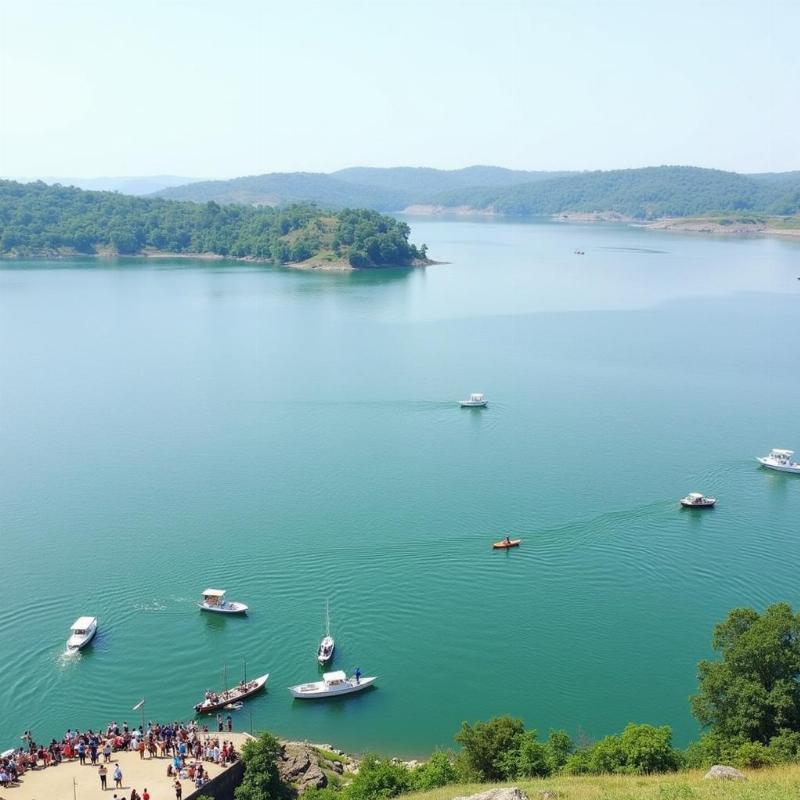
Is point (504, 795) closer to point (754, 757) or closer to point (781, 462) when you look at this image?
point (754, 757)

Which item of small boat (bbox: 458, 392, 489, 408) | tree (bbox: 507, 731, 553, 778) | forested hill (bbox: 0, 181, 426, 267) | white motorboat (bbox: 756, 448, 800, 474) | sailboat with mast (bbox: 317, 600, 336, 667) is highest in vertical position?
forested hill (bbox: 0, 181, 426, 267)

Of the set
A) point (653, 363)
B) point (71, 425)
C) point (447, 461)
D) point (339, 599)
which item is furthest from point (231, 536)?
point (653, 363)

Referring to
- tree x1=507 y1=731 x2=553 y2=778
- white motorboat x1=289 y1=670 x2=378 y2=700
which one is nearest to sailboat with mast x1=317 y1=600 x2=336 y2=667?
white motorboat x1=289 y1=670 x2=378 y2=700

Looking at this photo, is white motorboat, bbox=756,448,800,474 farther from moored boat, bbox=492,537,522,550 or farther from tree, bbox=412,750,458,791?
tree, bbox=412,750,458,791

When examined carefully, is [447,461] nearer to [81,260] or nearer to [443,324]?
[443,324]

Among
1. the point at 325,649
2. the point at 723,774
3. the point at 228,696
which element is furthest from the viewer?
the point at 325,649

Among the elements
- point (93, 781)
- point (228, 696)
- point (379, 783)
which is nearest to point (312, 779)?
point (379, 783)

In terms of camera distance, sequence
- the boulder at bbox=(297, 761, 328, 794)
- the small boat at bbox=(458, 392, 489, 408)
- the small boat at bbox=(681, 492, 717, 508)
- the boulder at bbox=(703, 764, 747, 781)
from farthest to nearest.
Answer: the small boat at bbox=(458, 392, 489, 408)
the small boat at bbox=(681, 492, 717, 508)
the boulder at bbox=(297, 761, 328, 794)
the boulder at bbox=(703, 764, 747, 781)
